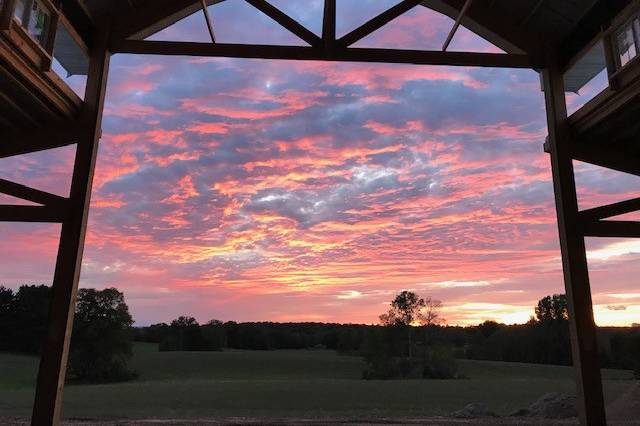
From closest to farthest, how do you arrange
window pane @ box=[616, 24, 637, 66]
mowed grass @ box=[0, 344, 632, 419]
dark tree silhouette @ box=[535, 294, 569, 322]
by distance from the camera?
window pane @ box=[616, 24, 637, 66], mowed grass @ box=[0, 344, 632, 419], dark tree silhouette @ box=[535, 294, 569, 322]

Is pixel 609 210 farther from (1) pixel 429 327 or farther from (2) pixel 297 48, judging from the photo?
(1) pixel 429 327

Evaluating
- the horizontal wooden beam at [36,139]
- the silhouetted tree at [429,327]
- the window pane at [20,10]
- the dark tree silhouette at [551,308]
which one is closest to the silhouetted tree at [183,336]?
the silhouetted tree at [429,327]

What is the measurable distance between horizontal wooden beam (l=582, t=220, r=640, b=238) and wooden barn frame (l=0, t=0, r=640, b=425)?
0.06 feet

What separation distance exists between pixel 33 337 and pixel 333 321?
4149cm

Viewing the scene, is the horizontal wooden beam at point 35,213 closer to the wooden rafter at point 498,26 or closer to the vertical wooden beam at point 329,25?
the vertical wooden beam at point 329,25

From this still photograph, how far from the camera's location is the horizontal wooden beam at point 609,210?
24.3ft

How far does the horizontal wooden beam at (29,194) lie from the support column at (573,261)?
757 cm

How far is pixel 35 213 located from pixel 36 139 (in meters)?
1.17

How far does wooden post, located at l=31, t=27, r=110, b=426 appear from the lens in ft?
20.7

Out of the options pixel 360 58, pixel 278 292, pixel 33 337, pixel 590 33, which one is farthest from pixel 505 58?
pixel 33 337

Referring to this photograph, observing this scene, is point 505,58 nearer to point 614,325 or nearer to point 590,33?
point 590,33

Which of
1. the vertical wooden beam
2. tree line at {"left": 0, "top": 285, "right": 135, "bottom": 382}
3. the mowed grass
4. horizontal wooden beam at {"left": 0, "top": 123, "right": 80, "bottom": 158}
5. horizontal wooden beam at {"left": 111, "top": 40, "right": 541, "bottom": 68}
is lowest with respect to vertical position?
the mowed grass

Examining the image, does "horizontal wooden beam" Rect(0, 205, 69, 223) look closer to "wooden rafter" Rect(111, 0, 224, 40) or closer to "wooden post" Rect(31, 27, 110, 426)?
"wooden post" Rect(31, 27, 110, 426)

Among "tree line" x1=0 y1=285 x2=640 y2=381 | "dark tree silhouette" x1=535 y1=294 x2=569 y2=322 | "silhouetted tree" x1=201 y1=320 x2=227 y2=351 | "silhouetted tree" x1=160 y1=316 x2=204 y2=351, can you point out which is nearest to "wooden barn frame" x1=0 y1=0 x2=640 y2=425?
"tree line" x1=0 y1=285 x2=640 y2=381
